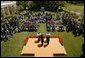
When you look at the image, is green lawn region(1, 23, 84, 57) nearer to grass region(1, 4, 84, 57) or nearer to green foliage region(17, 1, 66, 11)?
grass region(1, 4, 84, 57)

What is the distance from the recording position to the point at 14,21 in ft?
104

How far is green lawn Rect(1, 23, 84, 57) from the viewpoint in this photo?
21783mm

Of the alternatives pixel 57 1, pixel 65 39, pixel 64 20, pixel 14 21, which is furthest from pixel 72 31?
pixel 57 1

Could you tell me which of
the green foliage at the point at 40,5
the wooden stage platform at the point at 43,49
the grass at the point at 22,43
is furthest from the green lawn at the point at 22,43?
the green foliage at the point at 40,5

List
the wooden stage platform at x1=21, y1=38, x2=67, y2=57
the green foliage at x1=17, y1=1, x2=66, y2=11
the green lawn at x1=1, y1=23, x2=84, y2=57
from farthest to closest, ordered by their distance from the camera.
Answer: the green foliage at x1=17, y1=1, x2=66, y2=11 → the green lawn at x1=1, y1=23, x2=84, y2=57 → the wooden stage platform at x1=21, y1=38, x2=67, y2=57

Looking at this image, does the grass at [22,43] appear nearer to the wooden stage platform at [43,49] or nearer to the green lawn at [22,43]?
the green lawn at [22,43]

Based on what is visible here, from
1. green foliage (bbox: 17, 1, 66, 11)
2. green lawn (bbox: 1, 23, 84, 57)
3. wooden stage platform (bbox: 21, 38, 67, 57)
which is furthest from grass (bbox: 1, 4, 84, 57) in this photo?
green foliage (bbox: 17, 1, 66, 11)

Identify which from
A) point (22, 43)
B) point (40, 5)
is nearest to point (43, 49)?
point (22, 43)

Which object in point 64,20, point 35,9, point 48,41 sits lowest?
point 35,9

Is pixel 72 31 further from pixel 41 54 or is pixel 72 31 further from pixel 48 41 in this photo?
pixel 41 54

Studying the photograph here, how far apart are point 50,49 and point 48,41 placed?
186 centimetres

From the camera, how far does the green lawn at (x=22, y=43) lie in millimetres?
21783

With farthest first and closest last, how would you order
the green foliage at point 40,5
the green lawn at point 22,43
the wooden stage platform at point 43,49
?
the green foliage at point 40,5
the green lawn at point 22,43
the wooden stage platform at point 43,49

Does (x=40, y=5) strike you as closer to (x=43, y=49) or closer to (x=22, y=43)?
(x=22, y=43)
